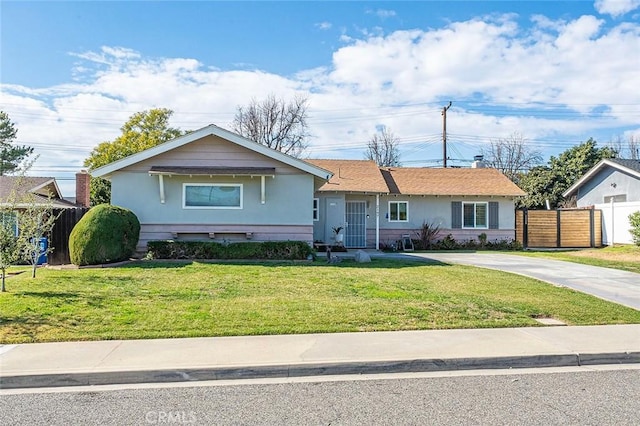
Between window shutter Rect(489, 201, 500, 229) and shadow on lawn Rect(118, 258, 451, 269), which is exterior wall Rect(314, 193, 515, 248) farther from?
shadow on lawn Rect(118, 258, 451, 269)

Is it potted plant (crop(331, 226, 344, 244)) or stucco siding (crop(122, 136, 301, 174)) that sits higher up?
stucco siding (crop(122, 136, 301, 174))

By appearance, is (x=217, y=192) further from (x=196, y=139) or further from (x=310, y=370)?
(x=310, y=370)

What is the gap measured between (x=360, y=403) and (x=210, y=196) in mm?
12748

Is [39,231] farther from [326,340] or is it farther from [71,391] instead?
[326,340]

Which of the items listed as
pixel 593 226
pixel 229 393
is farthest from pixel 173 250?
pixel 593 226

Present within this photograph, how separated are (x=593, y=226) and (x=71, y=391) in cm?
2520

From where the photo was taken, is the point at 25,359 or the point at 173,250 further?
the point at 173,250

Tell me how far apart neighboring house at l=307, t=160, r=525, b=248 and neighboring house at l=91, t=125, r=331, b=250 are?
5.74 m

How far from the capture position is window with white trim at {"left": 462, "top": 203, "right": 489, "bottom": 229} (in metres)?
23.7

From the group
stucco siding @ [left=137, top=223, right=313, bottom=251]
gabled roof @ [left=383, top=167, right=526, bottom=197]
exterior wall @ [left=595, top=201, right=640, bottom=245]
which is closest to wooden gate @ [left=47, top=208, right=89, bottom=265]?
stucco siding @ [left=137, top=223, right=313, bottom=251]

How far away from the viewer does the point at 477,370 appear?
5609 mm

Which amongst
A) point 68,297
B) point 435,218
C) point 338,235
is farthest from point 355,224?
point 68,297

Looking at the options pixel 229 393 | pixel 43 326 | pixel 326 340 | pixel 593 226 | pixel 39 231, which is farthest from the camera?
pixel 593 226

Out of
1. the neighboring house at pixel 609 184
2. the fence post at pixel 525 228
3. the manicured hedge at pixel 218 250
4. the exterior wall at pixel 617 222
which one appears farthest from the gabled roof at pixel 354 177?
the neighboring house at pixel 609 184
